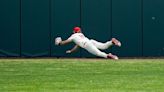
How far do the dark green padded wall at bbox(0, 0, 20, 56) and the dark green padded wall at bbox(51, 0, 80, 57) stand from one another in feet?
4.78

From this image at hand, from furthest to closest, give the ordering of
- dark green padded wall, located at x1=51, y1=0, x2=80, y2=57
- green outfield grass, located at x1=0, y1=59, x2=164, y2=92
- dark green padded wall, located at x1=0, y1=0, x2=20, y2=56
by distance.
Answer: dark green padded wall, located at x1=51, y1=0, x2=80, y2=57 < dark green padded wall, located at x1=0, y1=0, x2=20, y2=56 < green outfield grass, located at x1=0, y1=59, x2=164, y2=92

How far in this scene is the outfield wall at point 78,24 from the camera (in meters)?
27.0

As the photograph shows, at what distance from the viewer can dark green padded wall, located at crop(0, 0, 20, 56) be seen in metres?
26.9

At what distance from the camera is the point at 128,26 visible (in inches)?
1074

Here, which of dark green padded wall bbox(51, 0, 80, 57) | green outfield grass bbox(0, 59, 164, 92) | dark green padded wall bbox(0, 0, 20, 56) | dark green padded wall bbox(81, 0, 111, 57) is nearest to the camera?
green outfield grass bbox(0, 59, 164, 92)

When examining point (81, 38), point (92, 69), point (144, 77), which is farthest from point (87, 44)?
point (144, 77)

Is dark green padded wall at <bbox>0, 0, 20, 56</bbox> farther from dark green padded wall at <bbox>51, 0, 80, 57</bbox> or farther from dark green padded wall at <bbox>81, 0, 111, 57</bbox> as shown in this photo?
dark green padded wall at <bbox>81, 0, 111, 57</bbox>

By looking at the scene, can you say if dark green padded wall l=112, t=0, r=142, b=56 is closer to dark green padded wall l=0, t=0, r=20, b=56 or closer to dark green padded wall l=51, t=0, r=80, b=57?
dark green padded wall l=51, t=0, r=80, b=57

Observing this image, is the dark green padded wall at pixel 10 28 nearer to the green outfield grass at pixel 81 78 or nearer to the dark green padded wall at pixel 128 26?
the dark green padded wall at pixel 128 26

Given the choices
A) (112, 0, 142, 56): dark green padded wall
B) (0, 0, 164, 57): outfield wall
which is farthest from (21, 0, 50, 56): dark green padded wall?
(112, 0, 142, 56): dark green padded wall

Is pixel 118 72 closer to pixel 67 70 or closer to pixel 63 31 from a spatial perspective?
pixel 67 70

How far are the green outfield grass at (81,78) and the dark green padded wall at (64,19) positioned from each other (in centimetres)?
604

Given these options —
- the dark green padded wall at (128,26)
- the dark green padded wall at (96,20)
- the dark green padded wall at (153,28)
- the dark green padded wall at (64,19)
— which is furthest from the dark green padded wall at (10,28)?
the dark green padded wall at (153,28)

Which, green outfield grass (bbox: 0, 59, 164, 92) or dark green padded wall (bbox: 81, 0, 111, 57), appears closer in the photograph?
green outfield grass (bbox: 0, 59, 164, 92)
